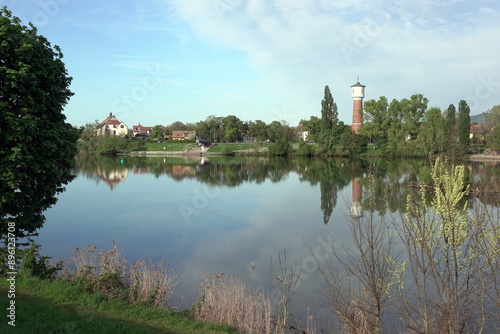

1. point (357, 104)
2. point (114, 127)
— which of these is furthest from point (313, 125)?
point (114, 127)

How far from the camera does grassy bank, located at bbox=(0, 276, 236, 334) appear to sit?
20.8 feet

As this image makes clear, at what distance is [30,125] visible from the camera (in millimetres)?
8859

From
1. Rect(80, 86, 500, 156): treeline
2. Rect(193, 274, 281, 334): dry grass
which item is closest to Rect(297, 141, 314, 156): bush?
Rect(80, 86, 500, 156): treeline

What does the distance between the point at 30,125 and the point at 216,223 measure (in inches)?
454

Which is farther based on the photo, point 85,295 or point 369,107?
point 369,107

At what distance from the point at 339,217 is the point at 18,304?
15356 millimetres

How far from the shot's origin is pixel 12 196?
8977mm

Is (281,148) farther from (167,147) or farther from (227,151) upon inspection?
(167,147)

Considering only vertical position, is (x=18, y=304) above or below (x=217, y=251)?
above

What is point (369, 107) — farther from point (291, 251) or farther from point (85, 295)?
point (85, 295)

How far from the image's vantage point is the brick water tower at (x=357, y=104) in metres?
77.8

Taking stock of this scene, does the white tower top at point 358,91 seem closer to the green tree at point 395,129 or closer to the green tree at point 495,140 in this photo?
the green tree at point 395,129

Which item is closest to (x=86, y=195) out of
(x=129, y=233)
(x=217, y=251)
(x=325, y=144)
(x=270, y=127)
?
→ (x=129, y=233)

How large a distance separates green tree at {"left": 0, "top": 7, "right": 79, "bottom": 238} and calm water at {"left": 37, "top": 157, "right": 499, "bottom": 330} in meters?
4.29
